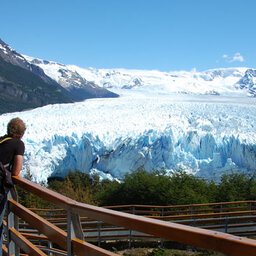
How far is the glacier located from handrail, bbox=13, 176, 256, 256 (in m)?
18.5

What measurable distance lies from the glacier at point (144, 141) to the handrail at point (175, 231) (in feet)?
60.7

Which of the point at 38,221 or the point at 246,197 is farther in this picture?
the point at 246,197

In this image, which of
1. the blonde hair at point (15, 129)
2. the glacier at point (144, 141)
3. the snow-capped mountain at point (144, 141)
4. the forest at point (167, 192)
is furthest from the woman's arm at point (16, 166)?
the snow-capped mountain at point (144, 141)

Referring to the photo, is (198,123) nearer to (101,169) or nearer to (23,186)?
(101,169)

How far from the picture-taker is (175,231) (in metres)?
1.26

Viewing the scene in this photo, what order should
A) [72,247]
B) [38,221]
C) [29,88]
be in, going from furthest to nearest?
[29,88]
[38,221]
[72,247]

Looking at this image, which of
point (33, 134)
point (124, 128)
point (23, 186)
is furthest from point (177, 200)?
point (33, 134)

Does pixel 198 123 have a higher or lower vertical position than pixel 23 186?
higher

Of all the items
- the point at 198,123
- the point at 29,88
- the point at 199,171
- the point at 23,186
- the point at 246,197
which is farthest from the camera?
the point at 29,88

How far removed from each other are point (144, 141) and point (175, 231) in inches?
860

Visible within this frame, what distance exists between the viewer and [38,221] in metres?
2.08

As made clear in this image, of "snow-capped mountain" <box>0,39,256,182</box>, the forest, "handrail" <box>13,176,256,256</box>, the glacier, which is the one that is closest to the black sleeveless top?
"handrail" <box>13,176,256,256</box>

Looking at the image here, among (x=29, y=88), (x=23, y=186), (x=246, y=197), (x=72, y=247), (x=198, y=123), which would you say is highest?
(x=29, y=88)

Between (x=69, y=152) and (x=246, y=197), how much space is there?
13.8m
